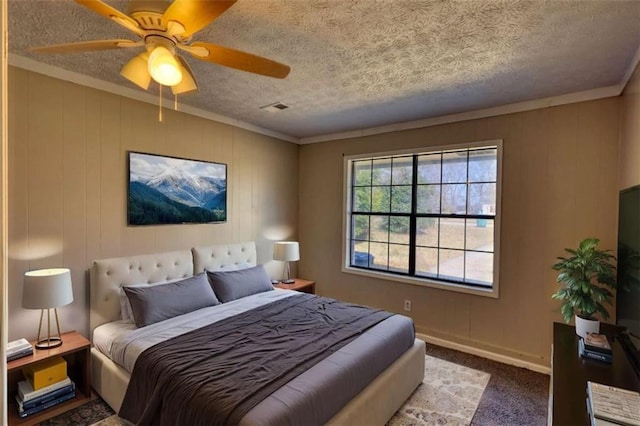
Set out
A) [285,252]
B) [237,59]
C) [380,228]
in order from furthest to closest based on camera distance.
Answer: [380,228]
[285,252]
[237,59]

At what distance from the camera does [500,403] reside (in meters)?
2.46

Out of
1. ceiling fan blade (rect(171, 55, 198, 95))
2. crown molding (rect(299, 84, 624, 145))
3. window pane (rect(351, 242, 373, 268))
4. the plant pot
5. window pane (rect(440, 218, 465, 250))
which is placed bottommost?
the plant pot

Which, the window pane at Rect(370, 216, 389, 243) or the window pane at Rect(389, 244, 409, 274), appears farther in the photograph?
the window pane at Rect(370, 216, 389, 243)

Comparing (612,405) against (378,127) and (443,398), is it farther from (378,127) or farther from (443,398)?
(378,127)

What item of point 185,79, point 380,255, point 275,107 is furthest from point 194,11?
point 380,255

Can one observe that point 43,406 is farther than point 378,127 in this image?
No

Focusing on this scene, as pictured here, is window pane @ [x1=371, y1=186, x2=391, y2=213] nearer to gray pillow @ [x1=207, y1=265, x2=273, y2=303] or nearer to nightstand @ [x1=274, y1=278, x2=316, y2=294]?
nightstand @ [x1=274, y1=278, x2=316, y2=294]

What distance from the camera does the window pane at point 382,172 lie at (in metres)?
4.07

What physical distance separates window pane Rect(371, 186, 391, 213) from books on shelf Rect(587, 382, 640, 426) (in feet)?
9.08

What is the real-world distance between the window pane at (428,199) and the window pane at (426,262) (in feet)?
1.56

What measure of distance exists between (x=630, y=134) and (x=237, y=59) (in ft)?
9.18

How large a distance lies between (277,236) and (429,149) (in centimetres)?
231

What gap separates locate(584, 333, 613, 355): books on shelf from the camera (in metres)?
1.84

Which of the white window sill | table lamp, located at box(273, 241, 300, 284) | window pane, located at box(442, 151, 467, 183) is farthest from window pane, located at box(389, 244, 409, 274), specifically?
table lamp, located at box(273, 241, 300, 284)
